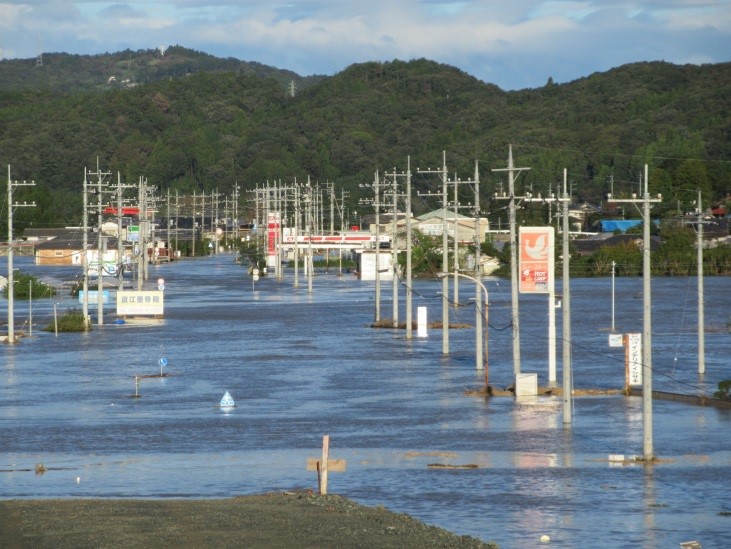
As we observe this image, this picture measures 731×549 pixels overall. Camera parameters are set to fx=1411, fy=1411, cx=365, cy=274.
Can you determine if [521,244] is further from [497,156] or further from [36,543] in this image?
[497,156]

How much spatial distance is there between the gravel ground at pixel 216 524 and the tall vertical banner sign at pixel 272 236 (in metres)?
88.0

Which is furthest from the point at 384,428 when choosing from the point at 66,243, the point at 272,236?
the point at 66,243

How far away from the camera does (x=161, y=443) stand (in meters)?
27.4

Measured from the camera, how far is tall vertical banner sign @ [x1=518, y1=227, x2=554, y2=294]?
33.6 meters

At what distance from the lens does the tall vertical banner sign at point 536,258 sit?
33562mm

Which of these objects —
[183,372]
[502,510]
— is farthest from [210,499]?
[183,372]

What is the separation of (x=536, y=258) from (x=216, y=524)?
57.1 ft

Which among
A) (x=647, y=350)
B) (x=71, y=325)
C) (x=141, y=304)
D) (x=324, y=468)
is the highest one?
(x=647, y=350)

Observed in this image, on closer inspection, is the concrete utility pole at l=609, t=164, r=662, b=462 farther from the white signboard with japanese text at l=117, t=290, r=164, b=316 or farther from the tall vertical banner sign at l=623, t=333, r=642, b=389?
the white signboard with japanese text at l=117, t=290, r=164, b=316

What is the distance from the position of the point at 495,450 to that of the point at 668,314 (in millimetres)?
38943

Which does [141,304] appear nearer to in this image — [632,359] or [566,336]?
[632,359]

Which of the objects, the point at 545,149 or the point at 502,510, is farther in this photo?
the point at 545,149

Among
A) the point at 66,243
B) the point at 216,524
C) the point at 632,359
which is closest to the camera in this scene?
the point at 216,524

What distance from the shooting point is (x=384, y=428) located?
29.3 metres
